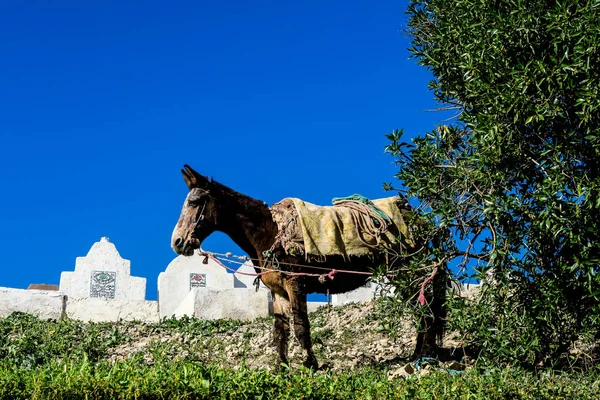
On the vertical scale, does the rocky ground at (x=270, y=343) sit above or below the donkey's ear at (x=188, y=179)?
below

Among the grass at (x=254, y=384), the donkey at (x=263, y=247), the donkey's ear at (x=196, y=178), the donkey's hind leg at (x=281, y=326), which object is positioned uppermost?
the donkey's ear at (x=196, y=178)

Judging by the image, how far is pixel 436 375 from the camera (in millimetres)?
8242

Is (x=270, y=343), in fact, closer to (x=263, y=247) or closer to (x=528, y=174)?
(x=263, y=247)

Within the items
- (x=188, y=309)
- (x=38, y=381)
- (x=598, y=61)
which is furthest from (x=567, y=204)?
(x=188, y=309)

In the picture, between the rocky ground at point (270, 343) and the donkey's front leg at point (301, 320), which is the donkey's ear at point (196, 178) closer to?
the donkey's front leg at point (301, 320)

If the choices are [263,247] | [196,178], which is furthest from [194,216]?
[263,247]

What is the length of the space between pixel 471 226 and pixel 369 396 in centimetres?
301

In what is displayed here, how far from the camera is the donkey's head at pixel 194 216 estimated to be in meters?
10.4

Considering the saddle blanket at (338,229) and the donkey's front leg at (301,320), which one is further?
the saddle blanket at (338,229)

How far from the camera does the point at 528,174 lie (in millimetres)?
9289

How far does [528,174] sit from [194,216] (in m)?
4.07

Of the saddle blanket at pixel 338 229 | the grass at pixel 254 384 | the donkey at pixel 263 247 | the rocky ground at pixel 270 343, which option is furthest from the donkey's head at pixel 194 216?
the grass at pixel 254 384

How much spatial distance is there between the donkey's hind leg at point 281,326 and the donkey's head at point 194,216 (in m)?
1.28

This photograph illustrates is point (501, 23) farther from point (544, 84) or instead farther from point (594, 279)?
point (594, 279)
